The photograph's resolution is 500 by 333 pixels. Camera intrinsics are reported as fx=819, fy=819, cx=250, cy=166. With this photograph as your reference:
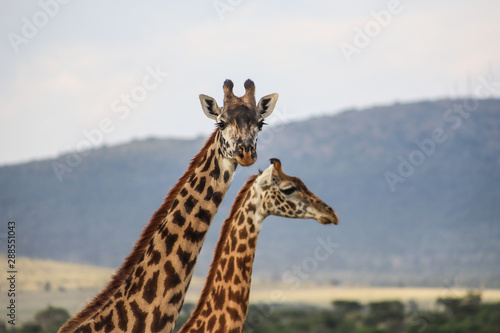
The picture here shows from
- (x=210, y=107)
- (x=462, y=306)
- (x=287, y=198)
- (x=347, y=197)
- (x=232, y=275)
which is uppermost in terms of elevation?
(x=347, y=197)

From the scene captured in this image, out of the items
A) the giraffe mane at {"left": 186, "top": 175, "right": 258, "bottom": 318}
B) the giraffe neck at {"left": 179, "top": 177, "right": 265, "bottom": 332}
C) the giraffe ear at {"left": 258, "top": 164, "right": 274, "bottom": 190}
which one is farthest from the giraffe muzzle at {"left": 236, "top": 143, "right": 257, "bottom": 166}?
the giraffe mane at {"left": 186, "top": 175, "right": 258, "bottom": 318}

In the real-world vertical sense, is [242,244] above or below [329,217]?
below

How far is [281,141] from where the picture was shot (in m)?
184

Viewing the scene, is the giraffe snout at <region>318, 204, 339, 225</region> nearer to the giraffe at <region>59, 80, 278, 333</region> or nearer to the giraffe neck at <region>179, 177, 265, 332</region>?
the giraffe neck at <region>179, 177, 265, 332</region>

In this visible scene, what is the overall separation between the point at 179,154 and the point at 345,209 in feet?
145

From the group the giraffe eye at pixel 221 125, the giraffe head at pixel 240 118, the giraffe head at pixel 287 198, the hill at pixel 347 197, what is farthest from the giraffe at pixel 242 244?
the hill at pixel 347 197

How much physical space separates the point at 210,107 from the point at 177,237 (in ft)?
5.59

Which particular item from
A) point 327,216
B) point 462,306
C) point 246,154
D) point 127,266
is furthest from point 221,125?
point 462,306

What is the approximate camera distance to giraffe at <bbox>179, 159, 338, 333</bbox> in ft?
33.0

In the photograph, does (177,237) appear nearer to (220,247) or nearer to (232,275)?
(220,247)

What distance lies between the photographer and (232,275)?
10312mm

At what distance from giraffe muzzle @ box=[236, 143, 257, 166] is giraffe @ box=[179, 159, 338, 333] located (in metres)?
0.73

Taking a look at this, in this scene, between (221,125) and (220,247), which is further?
(220,247)

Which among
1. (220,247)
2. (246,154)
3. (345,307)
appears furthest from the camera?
(345,307)
